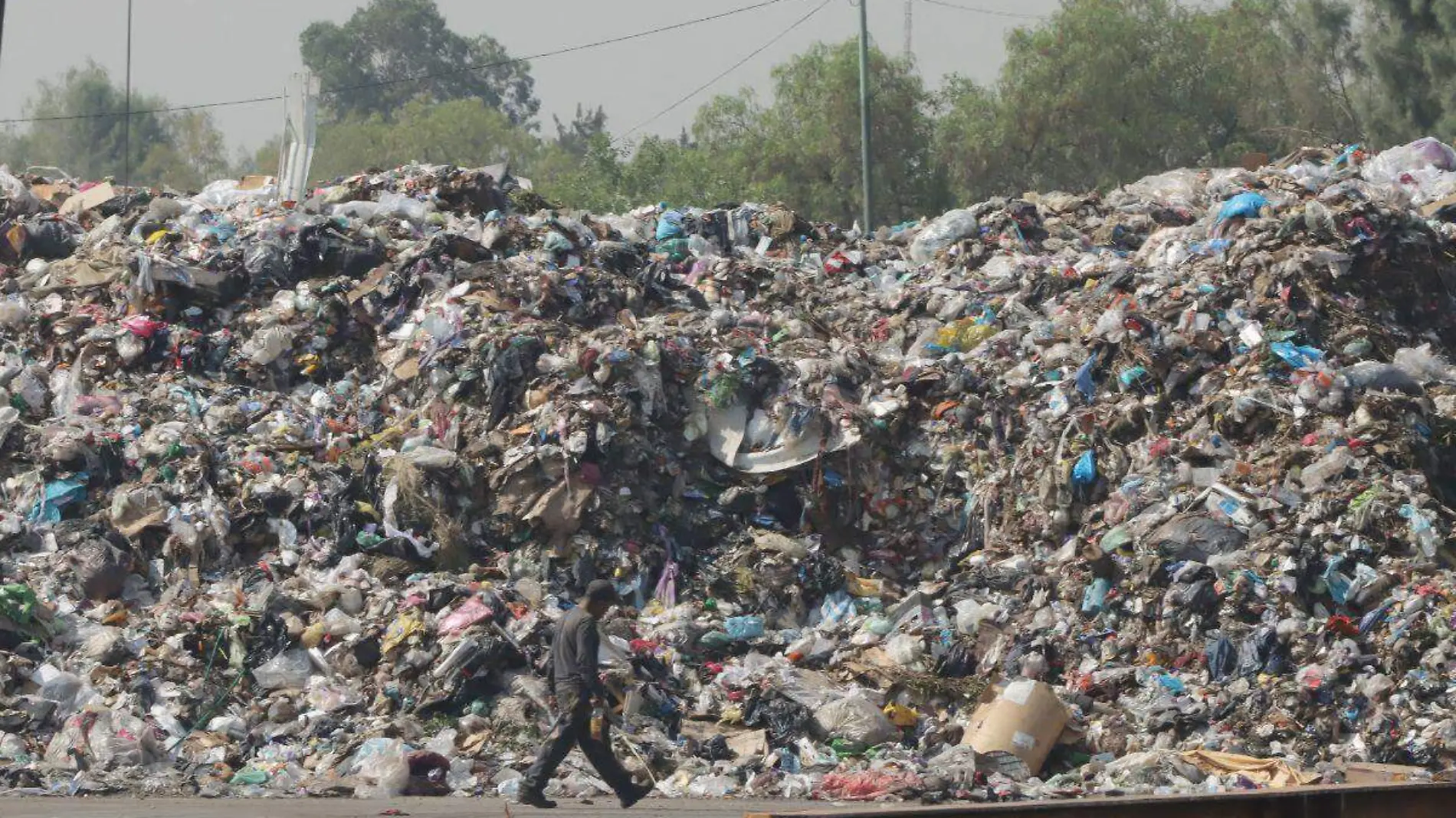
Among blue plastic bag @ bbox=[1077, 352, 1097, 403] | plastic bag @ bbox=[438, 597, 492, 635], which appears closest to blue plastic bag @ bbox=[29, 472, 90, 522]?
plastic bag @ bbox=[438, 597, 492, 635]

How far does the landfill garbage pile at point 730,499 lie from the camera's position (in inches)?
330

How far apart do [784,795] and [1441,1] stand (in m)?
25.1

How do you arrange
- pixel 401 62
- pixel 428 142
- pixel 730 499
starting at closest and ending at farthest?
pixel 730 499
pixel 428 142
pixel 401 62

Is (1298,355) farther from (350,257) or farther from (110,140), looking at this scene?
(110,140)

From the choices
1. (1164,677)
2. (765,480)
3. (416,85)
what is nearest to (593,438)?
(765,480)

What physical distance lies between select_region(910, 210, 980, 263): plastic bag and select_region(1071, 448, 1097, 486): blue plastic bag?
3774 millimetres

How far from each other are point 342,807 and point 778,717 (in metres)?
2.36

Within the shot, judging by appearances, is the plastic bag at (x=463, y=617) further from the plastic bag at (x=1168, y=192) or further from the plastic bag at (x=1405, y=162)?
the plastic bag at (x=1405, y=162)

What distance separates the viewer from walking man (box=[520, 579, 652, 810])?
23.2 ft

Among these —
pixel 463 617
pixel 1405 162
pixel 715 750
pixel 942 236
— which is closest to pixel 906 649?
pixel 715 750

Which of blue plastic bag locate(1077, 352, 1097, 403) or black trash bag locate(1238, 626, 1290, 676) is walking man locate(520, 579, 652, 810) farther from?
blue plastic bag locate(1077, 352, 1097, 403)

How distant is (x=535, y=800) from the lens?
7160 mm

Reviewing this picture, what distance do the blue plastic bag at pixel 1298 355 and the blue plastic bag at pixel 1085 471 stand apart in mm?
1346

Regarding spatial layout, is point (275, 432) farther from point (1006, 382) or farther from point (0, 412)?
point (1006, 382)
